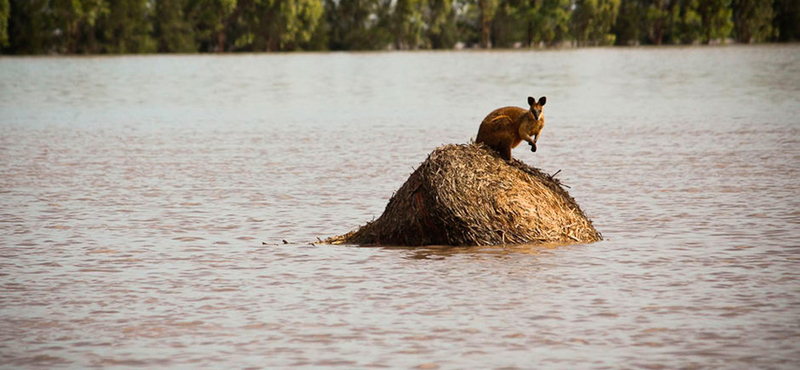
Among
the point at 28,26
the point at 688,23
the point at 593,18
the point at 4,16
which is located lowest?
the point at 28,26

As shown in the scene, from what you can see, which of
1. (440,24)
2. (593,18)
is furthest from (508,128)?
(440,24)

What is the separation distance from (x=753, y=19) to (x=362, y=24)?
4335 centimetres

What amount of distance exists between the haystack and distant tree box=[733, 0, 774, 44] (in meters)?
114

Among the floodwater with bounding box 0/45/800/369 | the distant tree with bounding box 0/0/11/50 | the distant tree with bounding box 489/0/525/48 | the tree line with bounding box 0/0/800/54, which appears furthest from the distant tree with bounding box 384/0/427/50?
the floodwater with bounding box 0/45/800/369

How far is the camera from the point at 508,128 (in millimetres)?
12547

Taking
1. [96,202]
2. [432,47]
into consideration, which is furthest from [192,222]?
[432,47]

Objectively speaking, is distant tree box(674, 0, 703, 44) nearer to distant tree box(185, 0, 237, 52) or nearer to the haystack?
distant tree box(185, 0, 237, 52)

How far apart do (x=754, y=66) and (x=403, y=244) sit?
63.4 m

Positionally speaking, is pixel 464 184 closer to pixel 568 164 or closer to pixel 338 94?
pixel 568 164

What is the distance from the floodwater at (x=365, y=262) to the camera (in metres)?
8.23

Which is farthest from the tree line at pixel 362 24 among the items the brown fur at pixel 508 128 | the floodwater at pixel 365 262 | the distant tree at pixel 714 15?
the brown fur at pixel 508 128

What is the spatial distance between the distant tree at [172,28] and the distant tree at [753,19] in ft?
187

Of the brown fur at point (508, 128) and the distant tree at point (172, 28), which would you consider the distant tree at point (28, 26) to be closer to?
the distant tree at point (172, 28)

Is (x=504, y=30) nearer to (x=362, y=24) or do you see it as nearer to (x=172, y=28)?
(x=362, y=24)
